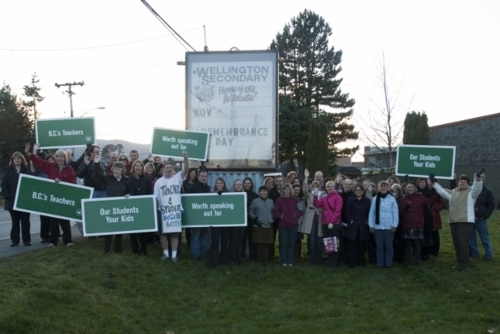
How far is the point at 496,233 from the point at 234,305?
11.2m

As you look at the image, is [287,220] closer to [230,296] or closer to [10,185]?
[230,296]

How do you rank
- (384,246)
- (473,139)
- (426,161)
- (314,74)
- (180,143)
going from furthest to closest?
(314,74), (473,139), (180,143), (426,161), (384,246)

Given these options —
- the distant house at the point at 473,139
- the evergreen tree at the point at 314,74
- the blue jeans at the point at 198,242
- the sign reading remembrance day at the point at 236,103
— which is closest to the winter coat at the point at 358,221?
the sign reading remembrance day at the point at 236,103

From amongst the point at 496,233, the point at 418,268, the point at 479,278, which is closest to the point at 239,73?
the point at 418,268

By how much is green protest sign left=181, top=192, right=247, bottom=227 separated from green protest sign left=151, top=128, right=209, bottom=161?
1.16 m

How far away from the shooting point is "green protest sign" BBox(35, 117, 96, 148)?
11492mm

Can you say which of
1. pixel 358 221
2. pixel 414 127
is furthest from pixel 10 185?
pixel 414 127

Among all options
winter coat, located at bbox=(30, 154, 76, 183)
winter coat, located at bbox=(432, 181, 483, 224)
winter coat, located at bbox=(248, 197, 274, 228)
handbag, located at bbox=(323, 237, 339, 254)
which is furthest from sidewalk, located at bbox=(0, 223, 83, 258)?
winter coat, located at bbox=(432, 181, 483, 224)

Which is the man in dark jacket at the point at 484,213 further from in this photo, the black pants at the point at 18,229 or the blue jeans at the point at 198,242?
the black pants at the point at 18,229

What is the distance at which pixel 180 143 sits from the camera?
479 inches

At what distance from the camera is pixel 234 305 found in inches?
359

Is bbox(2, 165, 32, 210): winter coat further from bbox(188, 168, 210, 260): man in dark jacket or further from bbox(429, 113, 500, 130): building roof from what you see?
bbox(429, 113, 500, 130): building roof

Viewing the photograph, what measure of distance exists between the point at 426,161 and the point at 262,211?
3.72 m

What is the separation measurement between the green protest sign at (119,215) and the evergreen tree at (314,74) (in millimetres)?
40362
